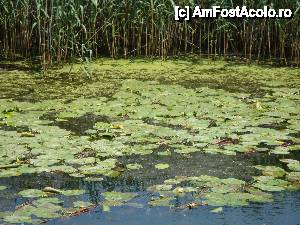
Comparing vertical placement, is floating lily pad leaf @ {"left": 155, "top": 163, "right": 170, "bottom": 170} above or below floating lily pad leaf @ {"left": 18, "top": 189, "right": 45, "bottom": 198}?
above

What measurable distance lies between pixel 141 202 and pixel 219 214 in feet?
1.22

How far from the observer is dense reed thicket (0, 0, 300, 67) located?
6.22 metres

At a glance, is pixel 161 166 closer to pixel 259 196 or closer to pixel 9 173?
pixel 259 196

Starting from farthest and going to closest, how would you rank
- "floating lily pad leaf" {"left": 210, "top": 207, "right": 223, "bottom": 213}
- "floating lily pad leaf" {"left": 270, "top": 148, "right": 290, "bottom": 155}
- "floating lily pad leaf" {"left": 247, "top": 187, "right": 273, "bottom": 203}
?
"floating lily pad leaf" {"left": 270, "top": 148, "right": 290, "bottom": 155}
"floating lily pad leaf" {"left": 247, "top": 187, "right": 273, "bottom": 203}
"floating lily pad leaf" {"left": 210, "top": 207, "right": 223, "bottom": 213}

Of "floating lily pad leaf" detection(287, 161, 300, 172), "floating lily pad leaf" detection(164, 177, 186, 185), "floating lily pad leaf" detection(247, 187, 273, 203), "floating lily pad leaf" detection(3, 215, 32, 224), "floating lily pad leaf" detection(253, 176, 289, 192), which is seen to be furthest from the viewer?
"floating lily pad leaf" detection(287, 161, 300, 172)

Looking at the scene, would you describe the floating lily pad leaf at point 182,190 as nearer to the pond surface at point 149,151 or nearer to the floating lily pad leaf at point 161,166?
the pond surface at point 149,151

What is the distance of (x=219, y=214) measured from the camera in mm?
2125

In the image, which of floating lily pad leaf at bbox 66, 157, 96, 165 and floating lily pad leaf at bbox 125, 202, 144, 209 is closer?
floating lily pad leaf at bbox 125, 202, 144, 209

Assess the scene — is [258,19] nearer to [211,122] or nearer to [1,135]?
[211,122]

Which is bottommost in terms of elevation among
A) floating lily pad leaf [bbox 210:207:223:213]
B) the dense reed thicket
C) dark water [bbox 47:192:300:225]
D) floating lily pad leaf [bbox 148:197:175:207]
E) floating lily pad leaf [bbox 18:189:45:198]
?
dark water [bbox 47:192:300:225]

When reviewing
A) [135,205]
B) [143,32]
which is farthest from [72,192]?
[143,32]

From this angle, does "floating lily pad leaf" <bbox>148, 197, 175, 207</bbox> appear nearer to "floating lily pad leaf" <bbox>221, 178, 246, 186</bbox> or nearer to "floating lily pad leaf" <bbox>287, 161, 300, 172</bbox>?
"floating lily pad leaf" <bbox>221, 178, 246, 186</bbox>

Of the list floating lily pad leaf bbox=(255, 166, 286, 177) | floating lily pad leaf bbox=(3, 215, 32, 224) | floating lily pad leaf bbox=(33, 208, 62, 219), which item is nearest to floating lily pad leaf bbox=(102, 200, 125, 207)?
floating lily pad leaf bbox=(33, 208, 62, 219)

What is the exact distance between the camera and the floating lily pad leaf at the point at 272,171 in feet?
8.45
